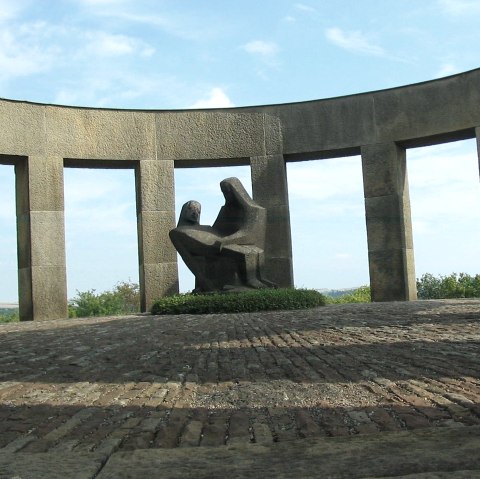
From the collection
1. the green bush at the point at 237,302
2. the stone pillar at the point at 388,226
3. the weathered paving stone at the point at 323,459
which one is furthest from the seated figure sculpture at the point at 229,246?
the weathered paving stone at the point at 323,459

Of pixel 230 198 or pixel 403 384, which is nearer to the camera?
pixel 403 384

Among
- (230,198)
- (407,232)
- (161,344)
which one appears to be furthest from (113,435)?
(407,232)

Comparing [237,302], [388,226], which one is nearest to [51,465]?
[237,302]

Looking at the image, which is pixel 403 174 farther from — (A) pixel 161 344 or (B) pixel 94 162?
(A) pixel 161 344

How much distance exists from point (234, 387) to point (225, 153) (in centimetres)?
1457

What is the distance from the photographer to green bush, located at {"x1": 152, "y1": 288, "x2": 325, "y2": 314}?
13.2 meters

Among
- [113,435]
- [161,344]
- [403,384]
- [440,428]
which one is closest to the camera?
[440,428]

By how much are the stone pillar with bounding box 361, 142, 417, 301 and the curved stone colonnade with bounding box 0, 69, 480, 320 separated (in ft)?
0.09

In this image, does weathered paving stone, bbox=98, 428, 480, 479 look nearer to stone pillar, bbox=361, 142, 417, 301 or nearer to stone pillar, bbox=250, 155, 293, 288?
stone pillar, bbox=361, 142, 417, 301

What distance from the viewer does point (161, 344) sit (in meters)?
7.28

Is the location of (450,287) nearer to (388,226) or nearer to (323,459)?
(388,226)

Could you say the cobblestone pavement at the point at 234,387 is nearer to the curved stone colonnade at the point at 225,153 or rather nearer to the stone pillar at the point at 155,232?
the curved stone colonnade at the point at 225,153

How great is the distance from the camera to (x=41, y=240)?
1681cm

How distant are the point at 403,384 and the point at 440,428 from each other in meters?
1.32
